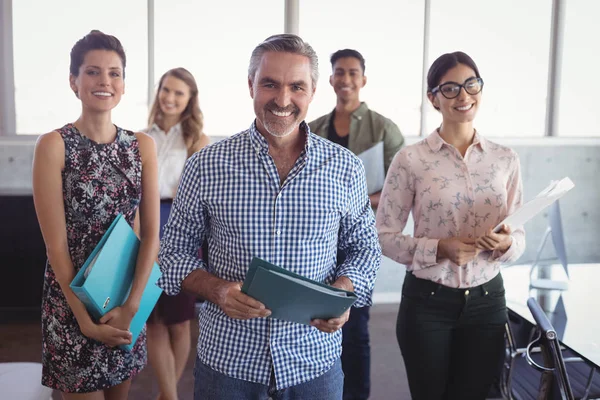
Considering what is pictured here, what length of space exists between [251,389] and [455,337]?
983 millimetres

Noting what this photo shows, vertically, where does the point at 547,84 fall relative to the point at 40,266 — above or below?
above

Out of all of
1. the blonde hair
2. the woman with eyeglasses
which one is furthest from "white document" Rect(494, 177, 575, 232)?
the blonde hair

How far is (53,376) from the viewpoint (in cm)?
200

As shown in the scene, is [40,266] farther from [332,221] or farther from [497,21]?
[497,21]

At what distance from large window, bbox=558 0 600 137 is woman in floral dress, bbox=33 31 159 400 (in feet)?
16.0

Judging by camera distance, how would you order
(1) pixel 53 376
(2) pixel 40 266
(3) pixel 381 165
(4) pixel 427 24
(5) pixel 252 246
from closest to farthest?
1. (5) pixel 252 246
2. (1) pixel 53 376
3. (3) pixel 381 165
4. (2) pixel 40 266
5. (4) pixel 427 24

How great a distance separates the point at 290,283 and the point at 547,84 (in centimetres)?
523

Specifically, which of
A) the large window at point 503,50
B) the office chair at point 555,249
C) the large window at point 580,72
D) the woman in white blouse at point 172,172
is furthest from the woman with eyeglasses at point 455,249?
the large window at point 580,72

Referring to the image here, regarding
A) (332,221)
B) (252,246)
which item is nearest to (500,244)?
(332,221)

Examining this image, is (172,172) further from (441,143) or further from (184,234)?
(184,234)

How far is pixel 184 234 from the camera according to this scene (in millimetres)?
1630

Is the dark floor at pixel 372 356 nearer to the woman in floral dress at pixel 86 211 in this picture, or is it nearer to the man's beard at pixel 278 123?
the woman in floral dress at pixel 86 211

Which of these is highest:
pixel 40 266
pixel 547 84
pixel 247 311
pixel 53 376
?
pixel 547 84

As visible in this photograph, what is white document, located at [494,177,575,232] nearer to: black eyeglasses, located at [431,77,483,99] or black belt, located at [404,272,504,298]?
black belt, located at [404,272,504,298]
